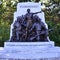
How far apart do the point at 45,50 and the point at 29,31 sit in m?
2.00

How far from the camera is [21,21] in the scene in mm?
19438

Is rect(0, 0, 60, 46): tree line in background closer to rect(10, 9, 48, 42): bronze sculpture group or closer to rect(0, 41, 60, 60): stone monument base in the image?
rect(10, 9, 48, 42): bronze sculpture group

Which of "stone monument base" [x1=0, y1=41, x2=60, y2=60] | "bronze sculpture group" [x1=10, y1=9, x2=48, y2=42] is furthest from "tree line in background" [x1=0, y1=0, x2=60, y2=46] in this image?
"stone monument base" [x1=0, y1=41, x2=60, y2=60]

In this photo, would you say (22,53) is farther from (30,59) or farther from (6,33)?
(6,33)

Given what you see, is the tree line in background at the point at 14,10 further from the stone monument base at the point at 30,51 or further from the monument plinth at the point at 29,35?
the stone monument base at the point at 30,51

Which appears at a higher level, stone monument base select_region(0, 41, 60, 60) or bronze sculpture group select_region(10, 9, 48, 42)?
bronze sculpture group select_region(10, 9, 48, 42)

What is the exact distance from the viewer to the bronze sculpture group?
63.3ft

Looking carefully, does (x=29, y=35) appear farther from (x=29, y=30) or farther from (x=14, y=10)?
(x=14, y=10)

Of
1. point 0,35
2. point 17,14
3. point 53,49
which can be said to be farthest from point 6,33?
point 53,49

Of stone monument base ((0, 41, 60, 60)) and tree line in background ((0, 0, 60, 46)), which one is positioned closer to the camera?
stone monument base ((0, 41, 60, 60))

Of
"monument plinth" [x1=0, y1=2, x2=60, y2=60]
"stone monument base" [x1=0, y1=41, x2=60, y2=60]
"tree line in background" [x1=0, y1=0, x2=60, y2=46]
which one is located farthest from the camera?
"tree line in background" [x1=0, y1=0, x2=60, y2=46]

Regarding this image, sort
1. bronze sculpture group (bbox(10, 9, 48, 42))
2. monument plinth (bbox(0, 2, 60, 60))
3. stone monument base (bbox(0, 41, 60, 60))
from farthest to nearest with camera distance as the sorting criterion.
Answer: bronze sculpture group (bbox(10, 9, 48, 42)), monument plinth (bbox(0, 2, 60, 60)), stone monument base (bbox(0, 41, 60, 60))

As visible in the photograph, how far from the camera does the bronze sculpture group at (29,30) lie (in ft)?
63.3

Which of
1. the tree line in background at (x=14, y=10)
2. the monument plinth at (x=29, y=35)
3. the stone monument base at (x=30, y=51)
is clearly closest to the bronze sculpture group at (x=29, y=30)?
the monument plinth at (x=29, y=35)
